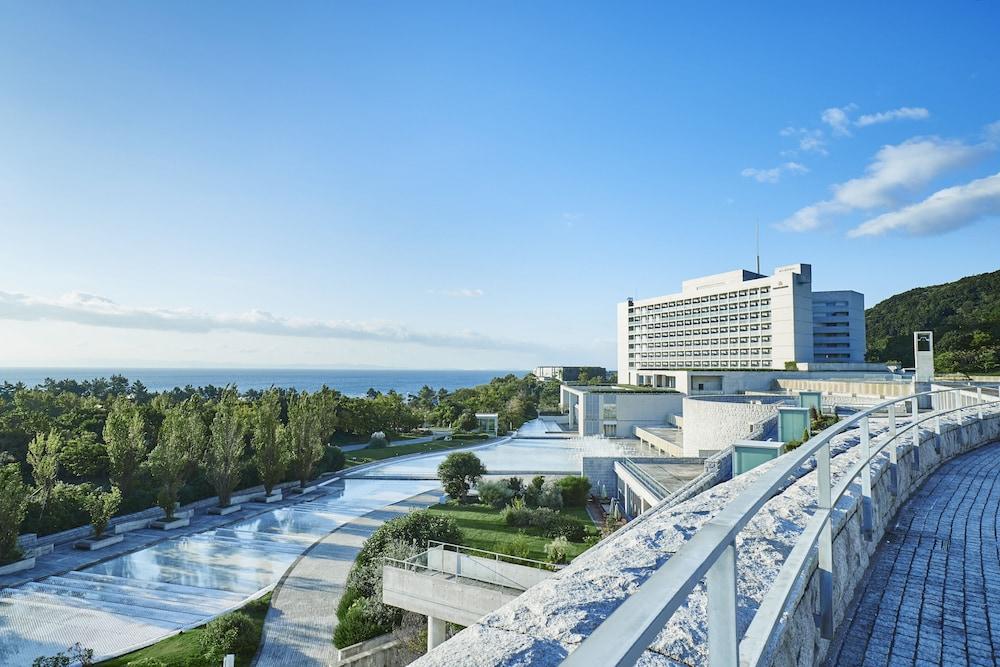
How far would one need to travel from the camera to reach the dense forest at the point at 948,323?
143 feet

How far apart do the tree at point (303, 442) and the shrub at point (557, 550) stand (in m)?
17.3

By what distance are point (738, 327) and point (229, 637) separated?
5866 cm

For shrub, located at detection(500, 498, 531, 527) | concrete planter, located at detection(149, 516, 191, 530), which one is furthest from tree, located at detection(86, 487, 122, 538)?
shrub, located at detection(500, 498, 531, 527)

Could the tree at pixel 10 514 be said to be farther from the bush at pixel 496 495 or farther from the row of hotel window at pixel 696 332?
the row of hotel window at pixel 696 332

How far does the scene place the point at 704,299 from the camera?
64.2m

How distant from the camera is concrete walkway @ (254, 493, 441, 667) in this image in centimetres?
1244

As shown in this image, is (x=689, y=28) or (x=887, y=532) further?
(x=689, y=28)

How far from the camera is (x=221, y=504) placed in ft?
85.8

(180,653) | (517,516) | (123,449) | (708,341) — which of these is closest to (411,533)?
(180,653)

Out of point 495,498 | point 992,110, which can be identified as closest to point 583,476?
point 495,498

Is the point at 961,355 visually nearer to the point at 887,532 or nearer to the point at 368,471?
the point at 368,471

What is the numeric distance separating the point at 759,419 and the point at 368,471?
75.7 feet

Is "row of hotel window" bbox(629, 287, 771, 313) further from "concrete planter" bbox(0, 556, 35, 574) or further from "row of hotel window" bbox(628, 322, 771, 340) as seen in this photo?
"concrete planter" bbox(0, 556, 35, 574)

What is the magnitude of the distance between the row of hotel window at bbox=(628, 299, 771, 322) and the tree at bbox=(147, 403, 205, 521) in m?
53.7
